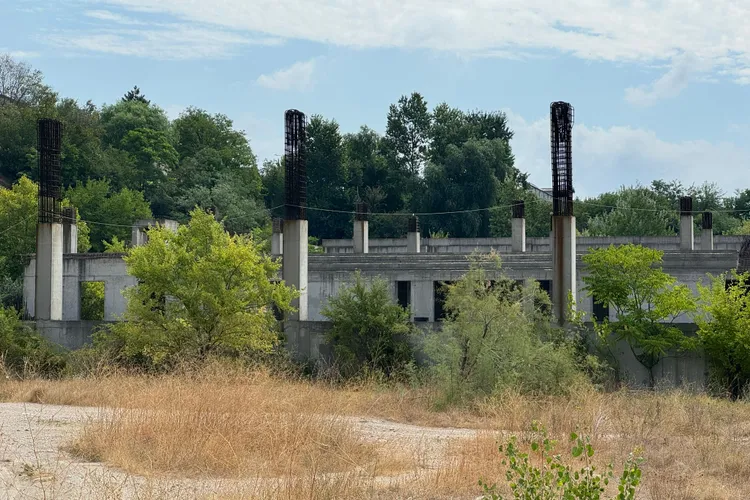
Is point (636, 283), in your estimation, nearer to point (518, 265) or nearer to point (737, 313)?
point (737, 313)

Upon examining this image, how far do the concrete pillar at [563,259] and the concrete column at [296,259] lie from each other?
24.2 ft

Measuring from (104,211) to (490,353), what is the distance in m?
48.2

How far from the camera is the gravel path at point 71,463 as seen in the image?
10.3m

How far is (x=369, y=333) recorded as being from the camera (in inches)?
1093

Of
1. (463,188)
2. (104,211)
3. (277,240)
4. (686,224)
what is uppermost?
(463,188)

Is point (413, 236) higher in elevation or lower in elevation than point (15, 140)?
lower

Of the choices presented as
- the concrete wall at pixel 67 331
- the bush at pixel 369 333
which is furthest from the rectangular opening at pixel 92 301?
the bush at pixel 369 333

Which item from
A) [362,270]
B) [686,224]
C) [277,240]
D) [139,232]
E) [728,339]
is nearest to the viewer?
[728,339]

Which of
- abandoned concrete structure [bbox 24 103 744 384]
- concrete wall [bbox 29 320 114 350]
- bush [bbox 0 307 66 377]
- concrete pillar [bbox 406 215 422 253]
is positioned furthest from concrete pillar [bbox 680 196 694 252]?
bush [bbox 0 307 66 377]

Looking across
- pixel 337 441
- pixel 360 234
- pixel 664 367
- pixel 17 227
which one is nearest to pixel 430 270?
pixel 360 234

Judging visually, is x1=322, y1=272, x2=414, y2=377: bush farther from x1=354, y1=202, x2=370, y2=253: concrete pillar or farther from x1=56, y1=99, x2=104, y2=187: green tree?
x1=56, y1=99, x2=104, y2=187: green tree

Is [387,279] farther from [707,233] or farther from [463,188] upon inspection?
[463,188]

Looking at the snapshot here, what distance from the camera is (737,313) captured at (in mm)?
25531

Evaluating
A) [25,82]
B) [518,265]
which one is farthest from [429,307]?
[25,82]
